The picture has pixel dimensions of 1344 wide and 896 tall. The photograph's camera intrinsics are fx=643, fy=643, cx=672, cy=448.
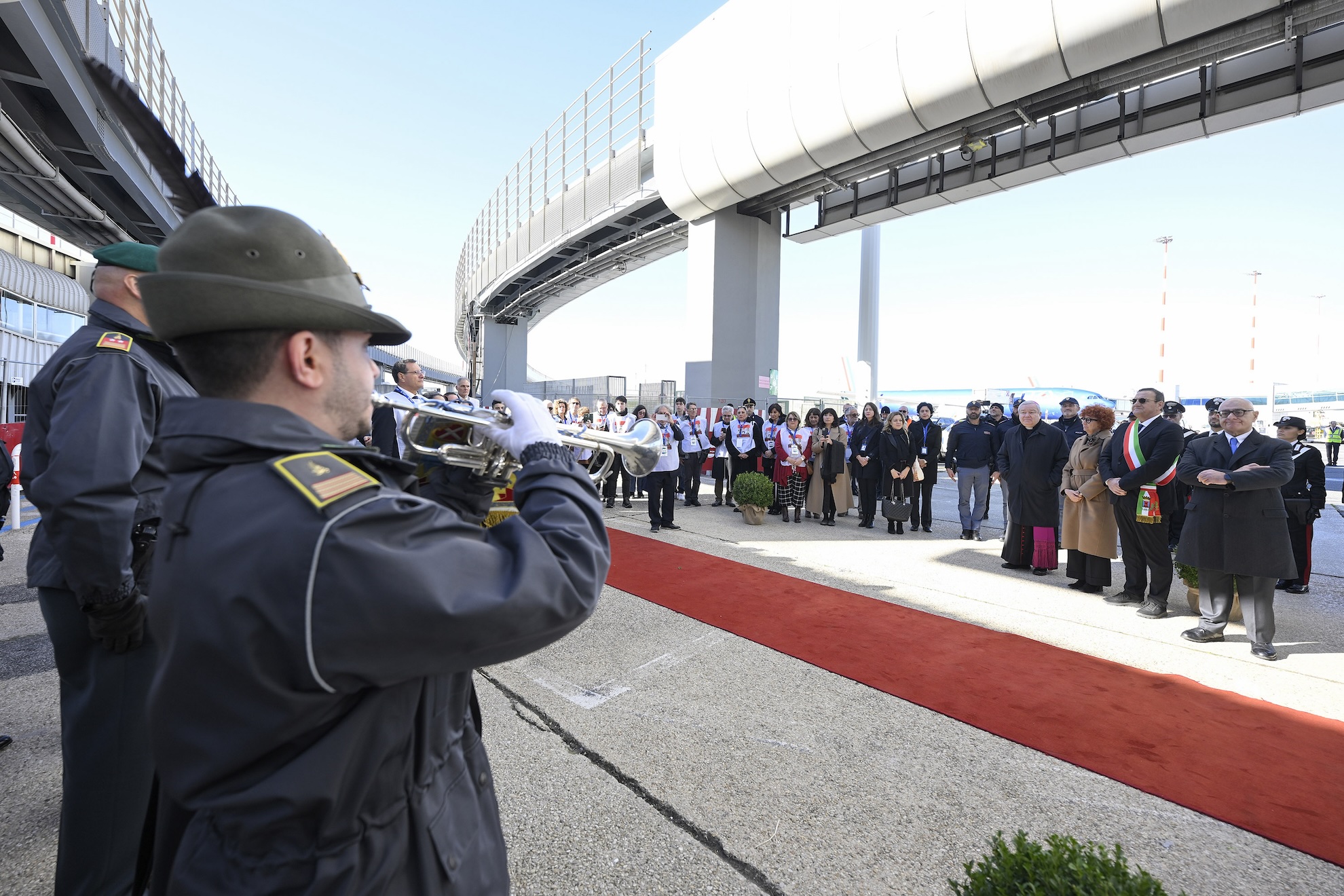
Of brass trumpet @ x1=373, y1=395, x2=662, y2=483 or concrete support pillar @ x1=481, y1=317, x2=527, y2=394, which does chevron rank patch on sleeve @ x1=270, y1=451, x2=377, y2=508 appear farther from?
concrete support pillar @ x1=481, y1=317, x2=527, y2=394

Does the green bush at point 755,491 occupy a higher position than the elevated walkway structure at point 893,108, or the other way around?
the elevated walkway structure at point 893,108

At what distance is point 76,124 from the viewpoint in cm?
937

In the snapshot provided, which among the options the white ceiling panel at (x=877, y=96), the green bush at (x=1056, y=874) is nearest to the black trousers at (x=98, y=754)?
the green bush at (x=1056, y=874)

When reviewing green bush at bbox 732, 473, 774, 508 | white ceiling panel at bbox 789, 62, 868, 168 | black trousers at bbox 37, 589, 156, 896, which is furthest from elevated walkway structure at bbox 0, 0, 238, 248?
white ceiling panel at bbox 789, 62, 868, 168

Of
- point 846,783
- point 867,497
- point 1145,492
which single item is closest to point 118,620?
point 846,783

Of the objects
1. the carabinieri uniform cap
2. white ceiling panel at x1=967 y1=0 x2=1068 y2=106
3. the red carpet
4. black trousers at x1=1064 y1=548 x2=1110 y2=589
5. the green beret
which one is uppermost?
white ceiling panel at x1=967 y1=0 x2=1068 y2=106

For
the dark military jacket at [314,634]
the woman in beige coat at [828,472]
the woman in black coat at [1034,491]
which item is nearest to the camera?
the dark military jacket at [314,634]

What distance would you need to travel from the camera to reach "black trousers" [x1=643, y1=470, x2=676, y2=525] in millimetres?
9672

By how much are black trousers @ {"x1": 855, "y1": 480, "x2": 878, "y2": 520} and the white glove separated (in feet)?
32.4

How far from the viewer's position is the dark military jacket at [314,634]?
2.88 feet

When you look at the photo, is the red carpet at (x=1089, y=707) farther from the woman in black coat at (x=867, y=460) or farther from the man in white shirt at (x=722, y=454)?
the man in white shirt at (x=722, y=454)

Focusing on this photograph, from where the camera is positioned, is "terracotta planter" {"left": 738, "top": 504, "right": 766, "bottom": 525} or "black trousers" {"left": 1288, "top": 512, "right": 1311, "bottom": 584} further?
"terracotta planter" {"left": 738, "top": 504, "right": 766, "bottom": 525}

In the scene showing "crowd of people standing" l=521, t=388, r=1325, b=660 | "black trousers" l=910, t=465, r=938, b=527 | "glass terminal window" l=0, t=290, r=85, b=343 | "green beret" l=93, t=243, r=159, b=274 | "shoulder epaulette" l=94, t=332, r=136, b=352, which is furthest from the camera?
"glass terminal window" l=0, t=290, r=85, b=343

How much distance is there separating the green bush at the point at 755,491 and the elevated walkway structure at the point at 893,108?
19.9ft
